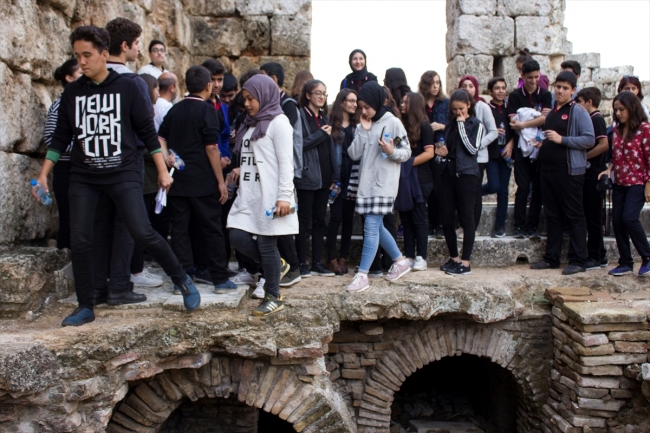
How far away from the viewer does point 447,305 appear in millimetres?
5602

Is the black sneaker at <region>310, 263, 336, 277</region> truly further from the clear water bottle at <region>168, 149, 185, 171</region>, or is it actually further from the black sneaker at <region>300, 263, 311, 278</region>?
the clear water bottle at <region>168, 149, 185, 171</region>

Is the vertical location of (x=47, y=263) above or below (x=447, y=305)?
above

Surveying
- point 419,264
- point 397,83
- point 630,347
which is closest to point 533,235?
point 419,264

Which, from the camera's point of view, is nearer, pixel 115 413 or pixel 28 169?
pixel 115 413

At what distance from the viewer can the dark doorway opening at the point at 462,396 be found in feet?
23.0

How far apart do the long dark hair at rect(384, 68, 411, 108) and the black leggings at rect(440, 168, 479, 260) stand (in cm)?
90

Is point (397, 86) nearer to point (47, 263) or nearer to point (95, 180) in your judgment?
point (95, 180)

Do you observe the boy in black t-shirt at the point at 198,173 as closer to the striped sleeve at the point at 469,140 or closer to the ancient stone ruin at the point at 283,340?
the ancient stone ruin at the point at 283,340

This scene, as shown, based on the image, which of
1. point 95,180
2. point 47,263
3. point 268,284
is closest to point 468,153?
point 268,284

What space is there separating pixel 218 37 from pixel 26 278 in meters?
4.81

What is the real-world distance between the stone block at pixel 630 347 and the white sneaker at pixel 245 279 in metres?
3.16

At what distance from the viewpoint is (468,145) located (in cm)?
598

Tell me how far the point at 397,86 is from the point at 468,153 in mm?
1012

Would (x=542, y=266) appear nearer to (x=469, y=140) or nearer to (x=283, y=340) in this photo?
(x=469, y=140)
